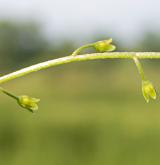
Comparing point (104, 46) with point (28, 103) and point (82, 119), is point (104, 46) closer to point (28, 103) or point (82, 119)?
point (28, 103)

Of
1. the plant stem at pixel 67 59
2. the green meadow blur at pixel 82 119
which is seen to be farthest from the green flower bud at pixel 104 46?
the green meadow blur at pixel 82 119

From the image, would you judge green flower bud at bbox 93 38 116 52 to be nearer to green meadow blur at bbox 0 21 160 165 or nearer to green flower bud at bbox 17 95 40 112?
green flower bud at bbox 17 95 40 112

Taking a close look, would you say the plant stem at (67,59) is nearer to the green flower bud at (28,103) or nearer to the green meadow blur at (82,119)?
the green flower bud at (28,103)

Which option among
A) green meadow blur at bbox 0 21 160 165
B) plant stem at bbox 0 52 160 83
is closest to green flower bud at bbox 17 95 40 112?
plant stem at bbox 0 52 160 83

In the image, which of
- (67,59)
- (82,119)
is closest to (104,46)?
(67,59)

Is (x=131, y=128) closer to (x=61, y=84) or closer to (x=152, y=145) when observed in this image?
(x=152, y=145)

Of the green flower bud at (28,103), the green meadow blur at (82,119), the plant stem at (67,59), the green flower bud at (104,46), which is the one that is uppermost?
the plant stem at (67,59)

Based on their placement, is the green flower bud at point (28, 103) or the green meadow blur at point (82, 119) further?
the green meadow blur at point (82, 119)

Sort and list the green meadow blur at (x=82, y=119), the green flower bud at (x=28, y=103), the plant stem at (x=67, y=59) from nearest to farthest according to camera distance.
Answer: the plant stem at (x=67, y=59)
the green flower bud at (x=28, y=103)
the green meadow blur at (x=82, y=119)

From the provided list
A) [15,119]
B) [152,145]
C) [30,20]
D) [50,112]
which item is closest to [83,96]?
[50,112]
